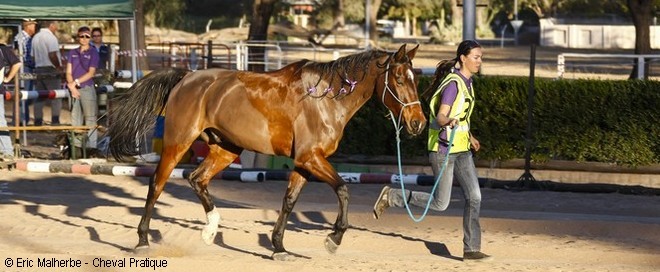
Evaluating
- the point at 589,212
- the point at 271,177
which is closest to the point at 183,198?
the point at 271,177

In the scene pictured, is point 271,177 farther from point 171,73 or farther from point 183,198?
point 171,73

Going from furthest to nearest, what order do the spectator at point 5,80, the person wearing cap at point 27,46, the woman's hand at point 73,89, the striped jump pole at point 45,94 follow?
the person wearing cap at point 27,46, the striped jump pole at point 45,94, the woman's hand at point 73,89, the spectator at point 5,80

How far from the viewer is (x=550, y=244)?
10.2 m

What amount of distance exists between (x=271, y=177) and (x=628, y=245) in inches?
215

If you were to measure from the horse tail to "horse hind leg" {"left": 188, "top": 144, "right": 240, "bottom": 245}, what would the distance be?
0.61 m

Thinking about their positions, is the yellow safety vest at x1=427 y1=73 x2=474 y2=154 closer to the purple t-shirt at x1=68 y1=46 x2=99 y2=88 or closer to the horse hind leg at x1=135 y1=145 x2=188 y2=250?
the horse hind leg at x1=135 y1=145 x2=188 y2=250

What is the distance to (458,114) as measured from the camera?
880 centimetres

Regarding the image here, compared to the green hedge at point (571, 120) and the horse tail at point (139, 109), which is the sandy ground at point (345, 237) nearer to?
the horse tail at point (139, 109)

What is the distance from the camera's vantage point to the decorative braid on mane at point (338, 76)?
31.0 ft

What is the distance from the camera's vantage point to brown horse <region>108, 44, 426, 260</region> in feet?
30.4

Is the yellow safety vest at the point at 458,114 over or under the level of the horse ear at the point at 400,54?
under

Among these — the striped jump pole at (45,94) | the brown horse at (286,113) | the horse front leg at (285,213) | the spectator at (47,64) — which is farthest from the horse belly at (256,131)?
the spectator at (47,64)

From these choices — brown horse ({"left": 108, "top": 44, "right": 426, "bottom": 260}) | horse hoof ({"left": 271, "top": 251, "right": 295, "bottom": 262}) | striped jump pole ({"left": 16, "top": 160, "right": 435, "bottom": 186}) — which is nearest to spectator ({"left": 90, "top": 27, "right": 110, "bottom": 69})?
striped jump pole ({"left": 16, "top": 160, "right": 435, "bottom": 186})

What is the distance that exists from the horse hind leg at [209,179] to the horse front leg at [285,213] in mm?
639
